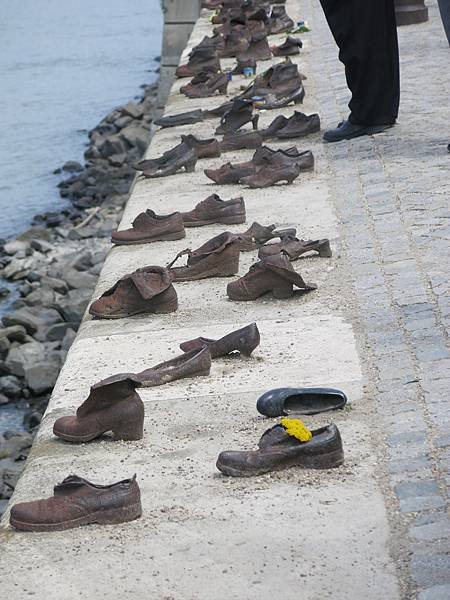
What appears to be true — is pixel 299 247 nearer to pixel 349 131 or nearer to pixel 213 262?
pixel 213 262

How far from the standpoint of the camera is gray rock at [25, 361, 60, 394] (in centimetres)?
967

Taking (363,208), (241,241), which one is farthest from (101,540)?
(363,208)

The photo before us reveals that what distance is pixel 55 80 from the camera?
26906 millimetres

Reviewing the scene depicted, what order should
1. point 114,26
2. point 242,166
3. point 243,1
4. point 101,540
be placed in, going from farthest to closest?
1. point 114,26
2. point 243,1
3. point 242,166
4. point 101,540

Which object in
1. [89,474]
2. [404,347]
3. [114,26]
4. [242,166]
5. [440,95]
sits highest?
[89,474]

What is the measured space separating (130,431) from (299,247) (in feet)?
6.33

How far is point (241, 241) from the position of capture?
6.32 metres

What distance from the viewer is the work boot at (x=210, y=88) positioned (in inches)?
423

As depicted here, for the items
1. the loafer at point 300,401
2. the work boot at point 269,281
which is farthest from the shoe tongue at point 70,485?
the work boot at point 269,281

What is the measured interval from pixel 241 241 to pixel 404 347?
1.50 meters

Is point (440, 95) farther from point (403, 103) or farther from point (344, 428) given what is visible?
point (344, 428)

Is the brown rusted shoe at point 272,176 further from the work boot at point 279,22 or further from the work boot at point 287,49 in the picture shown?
the work boot at point 279,22

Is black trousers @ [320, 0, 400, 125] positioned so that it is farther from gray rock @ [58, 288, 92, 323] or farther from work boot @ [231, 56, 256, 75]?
gray rock @ [58, 288, 92, 323]

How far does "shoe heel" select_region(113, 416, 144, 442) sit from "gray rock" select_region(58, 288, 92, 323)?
6.90 m
